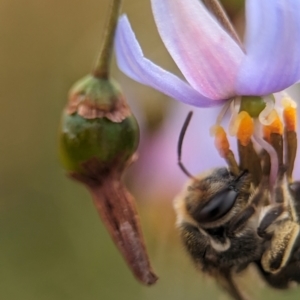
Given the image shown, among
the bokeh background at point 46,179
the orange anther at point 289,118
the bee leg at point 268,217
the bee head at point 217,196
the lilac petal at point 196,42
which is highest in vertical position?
the lilac petal at point 196,42

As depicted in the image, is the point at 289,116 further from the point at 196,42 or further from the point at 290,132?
the point at 196,42

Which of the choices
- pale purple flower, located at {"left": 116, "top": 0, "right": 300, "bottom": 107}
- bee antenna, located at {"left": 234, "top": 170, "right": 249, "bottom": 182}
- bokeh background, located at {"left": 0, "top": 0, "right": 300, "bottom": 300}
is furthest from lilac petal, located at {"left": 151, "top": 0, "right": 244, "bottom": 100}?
bokeh background, located at {"left": 0, "top": 0, "right": 300, "bottom": 300}

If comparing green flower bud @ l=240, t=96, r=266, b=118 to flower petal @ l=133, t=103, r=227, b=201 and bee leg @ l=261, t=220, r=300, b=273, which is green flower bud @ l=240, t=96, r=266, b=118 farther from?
flower petal @ l=133, t=103, r=227, b=201

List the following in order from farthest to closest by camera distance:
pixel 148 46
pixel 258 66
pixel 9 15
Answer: pixel 9 15 < pixel 148 46 < pixel 258 66

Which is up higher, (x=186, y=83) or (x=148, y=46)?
(x=186, y=83)

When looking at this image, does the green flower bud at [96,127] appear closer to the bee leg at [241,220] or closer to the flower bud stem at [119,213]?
the flower bud stem at [119,213]

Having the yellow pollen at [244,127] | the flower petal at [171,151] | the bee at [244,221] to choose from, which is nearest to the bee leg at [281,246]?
the bee at [244,221]

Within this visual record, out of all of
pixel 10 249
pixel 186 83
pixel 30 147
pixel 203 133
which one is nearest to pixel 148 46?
pixel 203 133

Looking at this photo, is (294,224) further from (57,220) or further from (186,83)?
(57,220)
